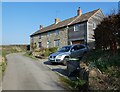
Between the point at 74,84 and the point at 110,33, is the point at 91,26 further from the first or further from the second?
the point at 74,84

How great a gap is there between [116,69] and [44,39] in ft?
137

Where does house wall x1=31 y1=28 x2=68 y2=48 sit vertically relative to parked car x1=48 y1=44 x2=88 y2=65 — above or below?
above

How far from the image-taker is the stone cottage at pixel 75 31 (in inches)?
1407

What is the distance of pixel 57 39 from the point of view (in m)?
45.1

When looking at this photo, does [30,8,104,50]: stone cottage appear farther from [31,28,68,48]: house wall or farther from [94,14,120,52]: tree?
[94,14,120,52]: tree

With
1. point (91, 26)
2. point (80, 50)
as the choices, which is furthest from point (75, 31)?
point (80, 50)

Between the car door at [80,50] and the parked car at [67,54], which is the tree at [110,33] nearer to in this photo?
the parked car at [67,54]

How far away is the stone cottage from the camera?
1407 inches

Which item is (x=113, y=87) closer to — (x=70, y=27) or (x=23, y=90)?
(x=23, y=90)

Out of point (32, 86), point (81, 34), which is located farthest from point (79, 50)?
point (81, 34)

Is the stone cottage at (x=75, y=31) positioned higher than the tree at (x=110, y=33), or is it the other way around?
the stone cottage at (x=75, y=31)

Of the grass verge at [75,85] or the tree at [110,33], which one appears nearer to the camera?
the grass verge at [75,85]

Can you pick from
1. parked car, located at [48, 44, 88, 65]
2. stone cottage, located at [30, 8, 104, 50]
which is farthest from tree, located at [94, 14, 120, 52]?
stone cottage, located at [30, 8, 104, 50]

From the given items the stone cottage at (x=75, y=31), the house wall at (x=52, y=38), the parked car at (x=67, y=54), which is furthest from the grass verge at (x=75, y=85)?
the house wall at (x=52, y=38)
